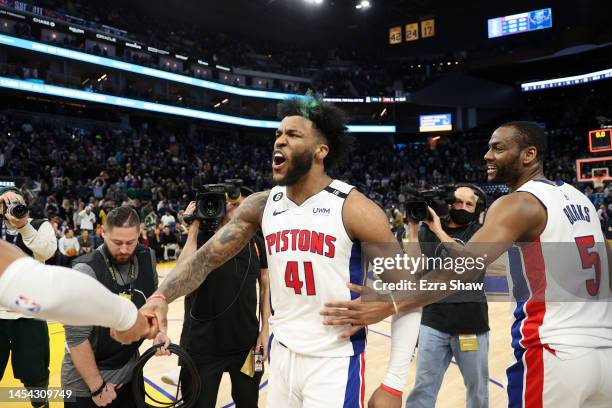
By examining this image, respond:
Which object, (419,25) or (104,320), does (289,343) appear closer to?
(104,320)

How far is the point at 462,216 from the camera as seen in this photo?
3.76m

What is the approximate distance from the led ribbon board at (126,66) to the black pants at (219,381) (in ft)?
50.4

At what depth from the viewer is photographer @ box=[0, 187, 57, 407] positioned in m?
3.92

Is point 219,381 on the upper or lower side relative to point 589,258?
lower

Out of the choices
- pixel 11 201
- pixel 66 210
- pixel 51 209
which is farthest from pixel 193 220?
pixel 66 210

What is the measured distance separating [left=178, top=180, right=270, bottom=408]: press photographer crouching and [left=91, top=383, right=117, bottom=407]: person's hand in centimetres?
59

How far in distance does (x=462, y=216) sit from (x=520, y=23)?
111ft

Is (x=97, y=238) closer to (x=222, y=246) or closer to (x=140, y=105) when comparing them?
(x=222, y=246)

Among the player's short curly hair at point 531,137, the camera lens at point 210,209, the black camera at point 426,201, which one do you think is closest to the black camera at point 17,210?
the camera lens at point 210,209

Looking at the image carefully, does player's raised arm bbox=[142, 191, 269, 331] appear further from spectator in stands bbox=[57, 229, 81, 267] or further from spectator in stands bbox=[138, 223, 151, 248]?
spectator in stands bbox=[138, 223, 151, 248]

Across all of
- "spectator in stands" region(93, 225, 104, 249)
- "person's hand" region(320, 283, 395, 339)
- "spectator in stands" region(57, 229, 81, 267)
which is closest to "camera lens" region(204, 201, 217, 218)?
"person's hand" region(320, 283, 395, 339)

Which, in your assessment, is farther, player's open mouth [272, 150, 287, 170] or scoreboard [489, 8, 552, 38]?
scoreboard [489, 8, 552, 38]

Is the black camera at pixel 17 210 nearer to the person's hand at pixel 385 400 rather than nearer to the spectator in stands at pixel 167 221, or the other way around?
the person's hand at pixel 385 400

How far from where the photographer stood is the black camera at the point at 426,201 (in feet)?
9.90
